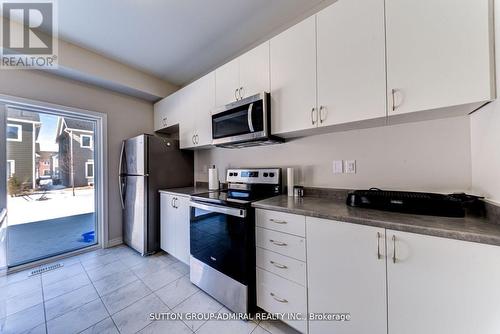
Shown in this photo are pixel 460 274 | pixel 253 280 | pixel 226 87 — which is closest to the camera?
pixel 460 274

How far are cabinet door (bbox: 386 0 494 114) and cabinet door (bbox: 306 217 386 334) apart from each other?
81 cm

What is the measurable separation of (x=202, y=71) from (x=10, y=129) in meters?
2.39

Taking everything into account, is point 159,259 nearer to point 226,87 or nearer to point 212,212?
point 212,212

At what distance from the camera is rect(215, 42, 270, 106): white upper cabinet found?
171 centimetres

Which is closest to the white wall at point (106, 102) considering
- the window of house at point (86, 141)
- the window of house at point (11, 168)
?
the window of house at point (86, 141)

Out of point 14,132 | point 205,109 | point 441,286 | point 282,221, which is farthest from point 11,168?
point 441,286

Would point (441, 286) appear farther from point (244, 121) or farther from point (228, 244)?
point (244, 121)

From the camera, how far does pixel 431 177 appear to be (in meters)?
1.28

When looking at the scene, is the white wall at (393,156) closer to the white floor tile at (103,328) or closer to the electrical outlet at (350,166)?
the electrical outlet at (350,166)

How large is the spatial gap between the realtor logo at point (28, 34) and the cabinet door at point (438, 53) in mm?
2850

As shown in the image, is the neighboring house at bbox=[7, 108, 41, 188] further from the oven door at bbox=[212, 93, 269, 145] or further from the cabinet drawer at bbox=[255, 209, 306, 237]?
the cabinet drawer at bbox=[255, 209, 306, 237]

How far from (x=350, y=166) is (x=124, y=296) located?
2399 millimetres

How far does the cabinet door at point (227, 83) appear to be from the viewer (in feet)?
6.27

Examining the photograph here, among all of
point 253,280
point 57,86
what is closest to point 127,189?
point 57,86
